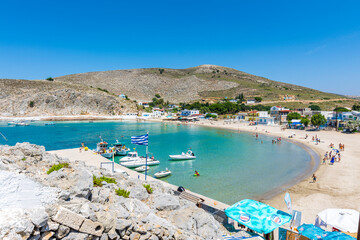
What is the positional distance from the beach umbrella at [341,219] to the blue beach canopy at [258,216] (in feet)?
11.1

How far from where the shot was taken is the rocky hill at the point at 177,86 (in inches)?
5861

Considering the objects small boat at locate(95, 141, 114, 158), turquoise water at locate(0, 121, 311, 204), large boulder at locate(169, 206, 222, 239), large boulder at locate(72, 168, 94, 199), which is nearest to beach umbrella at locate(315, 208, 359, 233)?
large boulder at locate(169, 206, 222, 239)

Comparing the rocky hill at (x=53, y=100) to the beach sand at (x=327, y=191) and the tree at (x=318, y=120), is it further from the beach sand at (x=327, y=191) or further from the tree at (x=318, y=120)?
the beach sand at (x=327, y=191)

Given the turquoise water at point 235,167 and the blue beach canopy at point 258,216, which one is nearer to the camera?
the blue beach canopy at point 258,216

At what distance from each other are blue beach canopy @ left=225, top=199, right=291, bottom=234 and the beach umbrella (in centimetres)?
339

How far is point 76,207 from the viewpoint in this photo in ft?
16.9

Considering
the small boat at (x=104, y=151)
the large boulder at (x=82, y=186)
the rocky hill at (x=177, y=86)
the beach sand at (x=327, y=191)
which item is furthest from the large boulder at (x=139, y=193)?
the rocky hill at (x=177, y=86)

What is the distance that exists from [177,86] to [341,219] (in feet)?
541

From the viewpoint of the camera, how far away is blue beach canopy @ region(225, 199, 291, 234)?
8281mm

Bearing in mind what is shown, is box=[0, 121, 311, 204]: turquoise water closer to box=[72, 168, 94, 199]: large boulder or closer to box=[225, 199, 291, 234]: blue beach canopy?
box=[225, 199, 291, 234]: blue beach canopy

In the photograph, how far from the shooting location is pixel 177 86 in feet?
562

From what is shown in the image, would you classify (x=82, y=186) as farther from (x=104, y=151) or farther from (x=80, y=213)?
(x=104, y=151)

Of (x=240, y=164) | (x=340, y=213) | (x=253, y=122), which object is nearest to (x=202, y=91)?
(x=253, y=122)

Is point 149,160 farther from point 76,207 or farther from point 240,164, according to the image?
point 76,207
